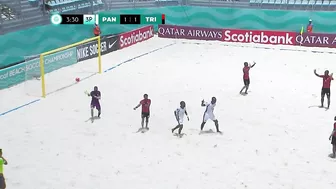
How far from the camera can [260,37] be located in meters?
35.7

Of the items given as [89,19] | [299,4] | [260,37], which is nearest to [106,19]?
[89,19]

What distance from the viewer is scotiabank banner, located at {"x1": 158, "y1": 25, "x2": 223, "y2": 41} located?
36.8 m

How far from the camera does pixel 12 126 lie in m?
18.1

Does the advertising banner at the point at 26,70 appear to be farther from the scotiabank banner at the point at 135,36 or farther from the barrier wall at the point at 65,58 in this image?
the scotiabank banner at the point at 135,36

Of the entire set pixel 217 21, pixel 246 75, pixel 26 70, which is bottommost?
pixel 26 70

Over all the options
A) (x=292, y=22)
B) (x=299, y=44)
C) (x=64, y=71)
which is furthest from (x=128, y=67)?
(x=292, y=22)

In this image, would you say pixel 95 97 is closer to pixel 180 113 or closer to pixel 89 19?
pixel 180 113

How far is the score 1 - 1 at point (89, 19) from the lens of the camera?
115 ft

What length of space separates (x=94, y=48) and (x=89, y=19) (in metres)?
6.20

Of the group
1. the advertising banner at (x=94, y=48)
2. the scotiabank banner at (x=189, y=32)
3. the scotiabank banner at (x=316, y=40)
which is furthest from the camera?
the scotiabank banner at (x=189, y=32)

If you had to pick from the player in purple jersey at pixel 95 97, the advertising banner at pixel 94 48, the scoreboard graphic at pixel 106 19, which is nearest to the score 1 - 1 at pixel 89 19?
the scoreboard graphic at pixel 106 19

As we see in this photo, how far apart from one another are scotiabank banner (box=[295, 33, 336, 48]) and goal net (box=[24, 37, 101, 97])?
49.8ft

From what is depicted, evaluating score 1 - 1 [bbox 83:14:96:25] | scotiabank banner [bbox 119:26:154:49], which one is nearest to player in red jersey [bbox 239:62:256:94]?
scotiabank banner [bbox 119:26:154:49]

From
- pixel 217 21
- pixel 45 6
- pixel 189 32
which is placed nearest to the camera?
pixel 45 6
